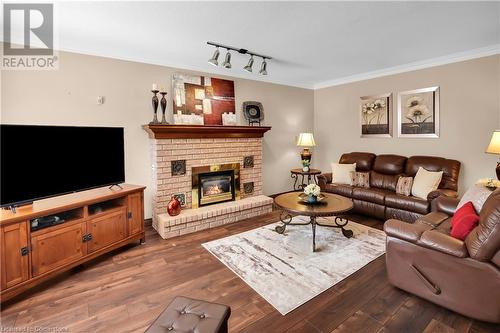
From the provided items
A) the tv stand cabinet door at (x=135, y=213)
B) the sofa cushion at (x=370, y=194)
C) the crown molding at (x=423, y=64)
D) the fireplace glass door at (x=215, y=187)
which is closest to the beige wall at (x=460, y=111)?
the crown molding at (x=423, y=64)

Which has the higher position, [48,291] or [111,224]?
[111,224]

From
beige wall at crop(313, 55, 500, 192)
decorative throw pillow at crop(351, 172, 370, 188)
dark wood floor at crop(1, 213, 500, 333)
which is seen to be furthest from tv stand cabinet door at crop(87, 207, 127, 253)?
beige wall at crop(313, 55, 500, 192)

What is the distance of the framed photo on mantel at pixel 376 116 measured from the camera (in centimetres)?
482

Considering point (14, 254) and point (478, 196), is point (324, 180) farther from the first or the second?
point (14, 254)

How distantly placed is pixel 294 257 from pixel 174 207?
1.86 m

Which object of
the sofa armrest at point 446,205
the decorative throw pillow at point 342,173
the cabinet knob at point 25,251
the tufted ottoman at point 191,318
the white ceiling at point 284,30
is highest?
the white ceiling at point 284,30

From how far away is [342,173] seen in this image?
4.75m

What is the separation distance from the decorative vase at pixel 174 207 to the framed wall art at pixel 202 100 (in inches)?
51.0

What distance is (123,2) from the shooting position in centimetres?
230

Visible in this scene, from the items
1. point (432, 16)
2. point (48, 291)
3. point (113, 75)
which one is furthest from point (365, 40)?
point (48, 291)

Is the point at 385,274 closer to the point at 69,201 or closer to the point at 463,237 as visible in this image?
the point at 463,237

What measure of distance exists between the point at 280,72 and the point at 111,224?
383 centimetres

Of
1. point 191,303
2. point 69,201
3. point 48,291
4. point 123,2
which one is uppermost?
point 123,2

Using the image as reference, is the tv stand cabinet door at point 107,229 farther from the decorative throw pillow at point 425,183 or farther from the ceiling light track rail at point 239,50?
the decorative throw pillow at point 425,183
